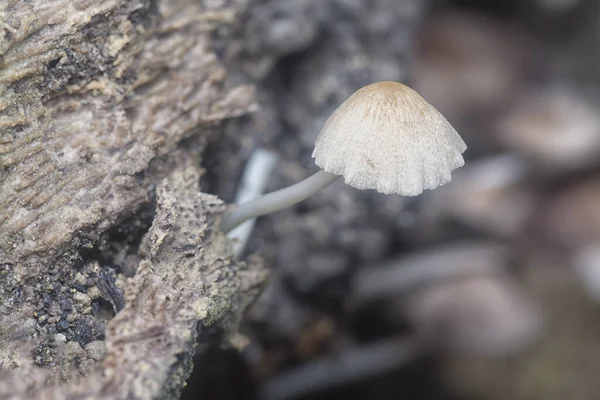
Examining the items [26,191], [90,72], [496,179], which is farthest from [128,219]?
[496,179]

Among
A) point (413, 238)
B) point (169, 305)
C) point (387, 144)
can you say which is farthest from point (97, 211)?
point (413, 238)

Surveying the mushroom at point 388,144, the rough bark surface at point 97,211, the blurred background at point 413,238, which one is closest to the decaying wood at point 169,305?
the rough bark surface at point 97,211

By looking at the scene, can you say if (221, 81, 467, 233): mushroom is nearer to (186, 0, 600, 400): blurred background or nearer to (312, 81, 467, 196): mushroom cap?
A: (312, 81, 467, 196): mushroom cap

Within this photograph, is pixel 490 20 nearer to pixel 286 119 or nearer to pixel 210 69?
pixel 286 119

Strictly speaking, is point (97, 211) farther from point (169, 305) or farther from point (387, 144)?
point (387, 144)

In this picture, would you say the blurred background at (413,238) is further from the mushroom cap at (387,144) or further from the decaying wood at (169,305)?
the mushroom cap at (387,144)

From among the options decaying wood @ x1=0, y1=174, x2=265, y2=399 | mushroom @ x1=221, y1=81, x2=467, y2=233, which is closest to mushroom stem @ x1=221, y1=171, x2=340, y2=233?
decaying wood @ x1=0, y1=174, x2=265, y2=399

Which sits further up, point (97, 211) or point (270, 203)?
point (97, 211)
